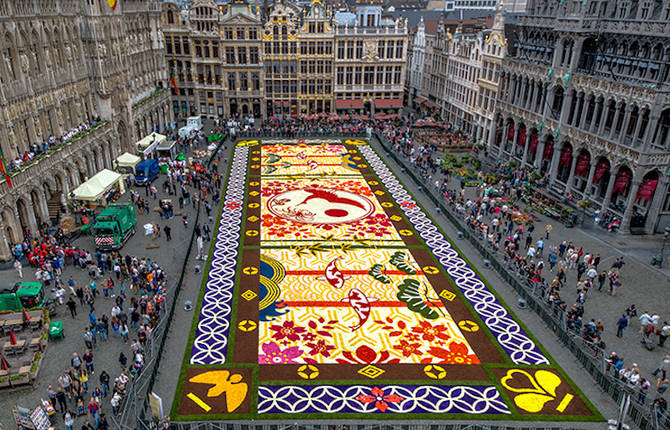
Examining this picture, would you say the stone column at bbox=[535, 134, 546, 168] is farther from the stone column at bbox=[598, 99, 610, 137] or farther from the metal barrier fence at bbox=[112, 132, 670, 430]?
the metal barrier fence at bbox=[112, 132, 670, 430]

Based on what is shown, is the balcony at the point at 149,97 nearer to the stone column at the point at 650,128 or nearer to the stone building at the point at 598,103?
the stone building at the point at 598,103

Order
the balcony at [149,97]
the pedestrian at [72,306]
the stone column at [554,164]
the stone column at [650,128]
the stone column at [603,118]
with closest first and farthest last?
the pedestrian at [72,306] < the stone column at [650,128] < the stone column at [603,118] < the stone column at [554,164] < the balcony at [149,97]

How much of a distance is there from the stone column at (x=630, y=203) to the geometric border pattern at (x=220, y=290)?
3431 centimetres

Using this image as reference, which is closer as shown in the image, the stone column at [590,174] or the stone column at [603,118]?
the stone column at [603,118]

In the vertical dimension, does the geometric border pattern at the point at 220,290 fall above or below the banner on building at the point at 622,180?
below

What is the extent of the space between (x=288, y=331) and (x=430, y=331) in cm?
867

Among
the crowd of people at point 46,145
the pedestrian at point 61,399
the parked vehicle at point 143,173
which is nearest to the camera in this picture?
the pedestrian at point 61,399

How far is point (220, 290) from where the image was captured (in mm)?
33000

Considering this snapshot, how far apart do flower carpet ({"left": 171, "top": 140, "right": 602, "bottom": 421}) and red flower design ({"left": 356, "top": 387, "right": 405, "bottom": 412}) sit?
50mm

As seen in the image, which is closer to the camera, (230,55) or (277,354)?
(277,354)

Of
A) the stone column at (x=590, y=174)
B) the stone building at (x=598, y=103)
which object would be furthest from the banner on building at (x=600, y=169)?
the stone column at (x=590, y=174)

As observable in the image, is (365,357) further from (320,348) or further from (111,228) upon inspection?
(111,228)

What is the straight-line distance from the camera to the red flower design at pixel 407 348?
27.3 m

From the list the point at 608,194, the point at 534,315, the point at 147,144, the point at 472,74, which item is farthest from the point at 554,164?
the point at 147,144
